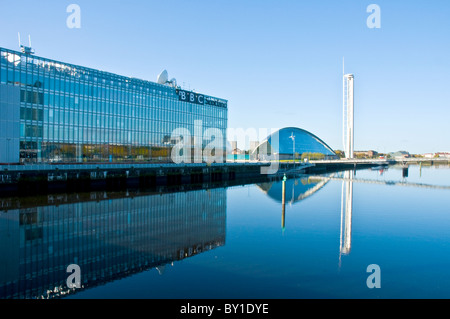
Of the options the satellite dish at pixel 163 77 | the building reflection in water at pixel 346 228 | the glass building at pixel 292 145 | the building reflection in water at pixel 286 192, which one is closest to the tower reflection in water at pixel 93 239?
the building reflection in water at pixel 286 192

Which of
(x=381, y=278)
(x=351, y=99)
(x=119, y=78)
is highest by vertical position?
(x=351, y=99)

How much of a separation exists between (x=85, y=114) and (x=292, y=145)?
99252 millimetres

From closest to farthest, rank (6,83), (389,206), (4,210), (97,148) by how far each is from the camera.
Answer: (4,210), (389,206), (6,83), (97,148)

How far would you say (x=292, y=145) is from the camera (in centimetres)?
14075

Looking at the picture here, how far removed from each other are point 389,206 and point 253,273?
27.6 metres

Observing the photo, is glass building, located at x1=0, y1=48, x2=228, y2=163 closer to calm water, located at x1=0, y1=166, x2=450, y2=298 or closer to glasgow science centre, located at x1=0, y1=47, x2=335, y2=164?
glasgow science centre, located at x1=0, y1=47, x2=335, y2=164

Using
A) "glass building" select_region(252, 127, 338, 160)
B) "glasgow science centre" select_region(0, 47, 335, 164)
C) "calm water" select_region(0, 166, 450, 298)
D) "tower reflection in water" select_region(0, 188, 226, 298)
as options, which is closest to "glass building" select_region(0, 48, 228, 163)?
"glasgow science centre" select_region(0, 47, 335, 164)

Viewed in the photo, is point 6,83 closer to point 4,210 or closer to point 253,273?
point 4,210

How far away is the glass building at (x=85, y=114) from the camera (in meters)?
46.2

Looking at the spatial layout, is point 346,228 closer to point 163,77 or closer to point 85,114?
point 85,114

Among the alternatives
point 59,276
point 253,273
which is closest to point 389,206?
point 253,273

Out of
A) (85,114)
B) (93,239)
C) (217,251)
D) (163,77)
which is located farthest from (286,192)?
(163,77)

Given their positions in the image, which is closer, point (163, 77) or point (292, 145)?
point (163, 77)

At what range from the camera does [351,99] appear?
130 metres
